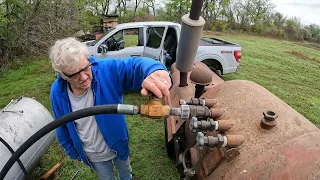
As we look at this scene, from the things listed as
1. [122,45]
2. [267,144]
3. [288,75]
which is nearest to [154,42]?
[122,45]

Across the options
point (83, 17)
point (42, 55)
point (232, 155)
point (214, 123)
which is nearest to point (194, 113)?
point (214, 123)

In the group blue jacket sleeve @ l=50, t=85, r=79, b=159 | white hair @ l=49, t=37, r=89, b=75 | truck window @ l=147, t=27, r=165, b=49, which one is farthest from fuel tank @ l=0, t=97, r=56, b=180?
truck window @ l=147, t=27, r=165, b=49

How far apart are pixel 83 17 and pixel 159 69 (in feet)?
42.4

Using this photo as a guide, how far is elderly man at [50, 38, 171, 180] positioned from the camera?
5.36ft

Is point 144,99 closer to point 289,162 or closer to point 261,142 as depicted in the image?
point 261,142

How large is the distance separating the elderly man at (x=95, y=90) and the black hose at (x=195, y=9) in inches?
17.8

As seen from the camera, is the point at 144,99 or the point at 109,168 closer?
the point at 109,168

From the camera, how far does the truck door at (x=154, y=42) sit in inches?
240

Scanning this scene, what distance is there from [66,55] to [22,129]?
1872mm

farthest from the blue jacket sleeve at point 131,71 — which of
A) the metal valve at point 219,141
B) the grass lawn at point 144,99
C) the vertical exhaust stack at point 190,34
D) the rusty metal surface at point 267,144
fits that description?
the grass lawn at point 144,99

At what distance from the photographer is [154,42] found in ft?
20.5

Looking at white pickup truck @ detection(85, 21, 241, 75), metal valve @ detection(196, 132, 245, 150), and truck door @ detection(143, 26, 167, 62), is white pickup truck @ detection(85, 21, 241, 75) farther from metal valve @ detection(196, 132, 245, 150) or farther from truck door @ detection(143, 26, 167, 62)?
metal valve @ detection(196, 132, 245, 150)

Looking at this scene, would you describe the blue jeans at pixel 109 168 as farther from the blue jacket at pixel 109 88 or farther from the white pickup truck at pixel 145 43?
the white pickup truck at pixel 145 43

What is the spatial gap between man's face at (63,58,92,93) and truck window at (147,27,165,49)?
174 inches
